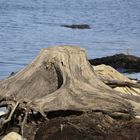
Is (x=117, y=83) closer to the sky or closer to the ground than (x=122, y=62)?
closer to the sky

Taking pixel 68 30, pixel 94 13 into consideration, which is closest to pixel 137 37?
pixel 68 30

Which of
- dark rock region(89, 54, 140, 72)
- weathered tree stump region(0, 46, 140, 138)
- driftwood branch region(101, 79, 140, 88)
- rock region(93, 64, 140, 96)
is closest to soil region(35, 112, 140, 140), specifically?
weathered tree stump region(0, 46, 140, 138)

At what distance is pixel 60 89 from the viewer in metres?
9.08

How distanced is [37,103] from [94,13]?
4673cm

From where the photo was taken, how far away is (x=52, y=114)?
886 centimetres

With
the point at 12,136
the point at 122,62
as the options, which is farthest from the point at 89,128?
the point at 122,62

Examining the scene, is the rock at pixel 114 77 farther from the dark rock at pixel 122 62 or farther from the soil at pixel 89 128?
the dark rock at pixel 122 62

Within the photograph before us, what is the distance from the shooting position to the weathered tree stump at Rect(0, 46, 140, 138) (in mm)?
8742

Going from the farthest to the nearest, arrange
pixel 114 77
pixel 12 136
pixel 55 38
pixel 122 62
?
pixel 55 38
pixel 122 62
pixel 114 77
pixel 12 136

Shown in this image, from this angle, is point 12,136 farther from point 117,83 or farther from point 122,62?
point 122,62

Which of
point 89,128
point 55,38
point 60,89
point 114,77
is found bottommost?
point 55,38

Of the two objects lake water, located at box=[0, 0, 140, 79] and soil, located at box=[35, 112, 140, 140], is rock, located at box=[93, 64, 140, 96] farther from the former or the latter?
lake water, located at box=[0, 0, 140, 79]

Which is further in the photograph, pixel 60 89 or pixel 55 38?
pixel 55 38

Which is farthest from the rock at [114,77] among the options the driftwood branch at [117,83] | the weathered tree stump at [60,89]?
the weathered tree stump at [60,89]
